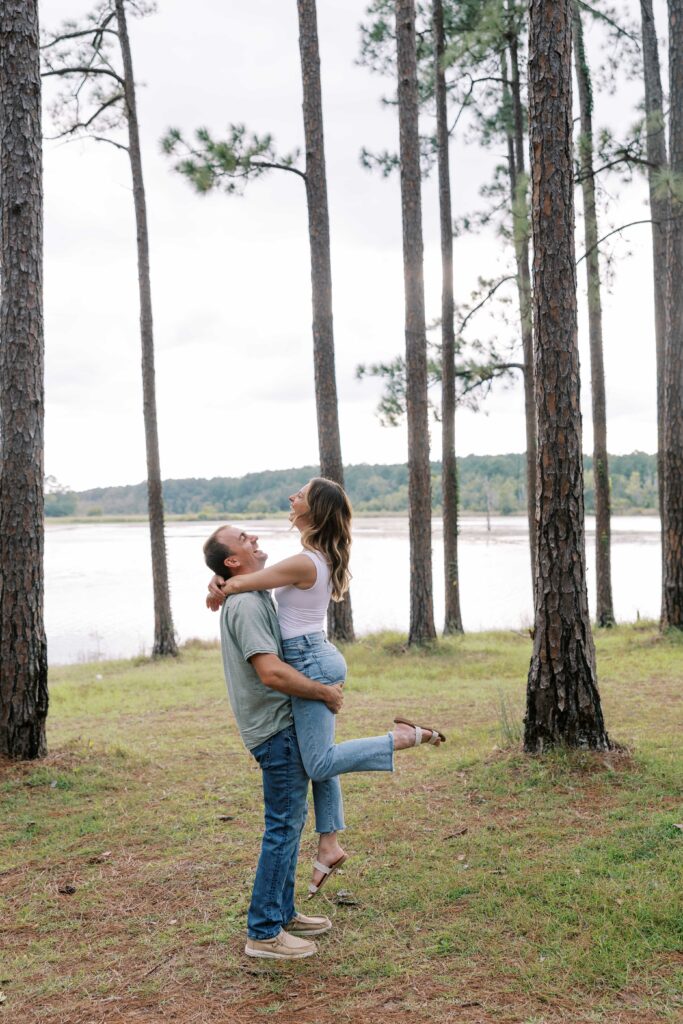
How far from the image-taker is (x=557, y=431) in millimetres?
5312

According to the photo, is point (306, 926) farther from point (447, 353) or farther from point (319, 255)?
point (447, 353)

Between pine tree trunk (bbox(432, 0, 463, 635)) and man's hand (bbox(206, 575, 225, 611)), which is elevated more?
pine tree trunk (bbox(432, 0, 463, 635))

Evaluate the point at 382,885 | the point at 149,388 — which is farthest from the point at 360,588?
the point at 382,885

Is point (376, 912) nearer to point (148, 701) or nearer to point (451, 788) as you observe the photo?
point (451, 788)

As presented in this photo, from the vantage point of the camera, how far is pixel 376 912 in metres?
3.68

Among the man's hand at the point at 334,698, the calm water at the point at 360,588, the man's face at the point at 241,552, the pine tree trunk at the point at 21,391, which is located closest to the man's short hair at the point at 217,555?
the man's face at the point at 241,552

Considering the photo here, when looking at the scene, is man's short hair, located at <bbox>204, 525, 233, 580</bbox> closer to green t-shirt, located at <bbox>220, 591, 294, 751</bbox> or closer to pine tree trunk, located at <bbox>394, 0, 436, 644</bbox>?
green t-shirt, located at <bbox>220, 591, 294, 751</bbox>

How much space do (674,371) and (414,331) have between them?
Result: 3349mm

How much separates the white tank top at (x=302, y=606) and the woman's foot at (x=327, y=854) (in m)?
0.88

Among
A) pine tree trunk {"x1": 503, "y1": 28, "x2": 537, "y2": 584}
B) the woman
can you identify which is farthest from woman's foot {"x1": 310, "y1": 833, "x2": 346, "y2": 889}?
pine tree trunk {"x1": 503, "y1": 28, "x2": 537, "y2": 584}

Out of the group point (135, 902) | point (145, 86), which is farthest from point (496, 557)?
point (135, 902)

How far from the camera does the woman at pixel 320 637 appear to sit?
3.27 m

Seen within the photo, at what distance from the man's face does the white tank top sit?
0.15 meters

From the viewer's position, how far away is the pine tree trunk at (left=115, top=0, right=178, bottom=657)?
12969mm
